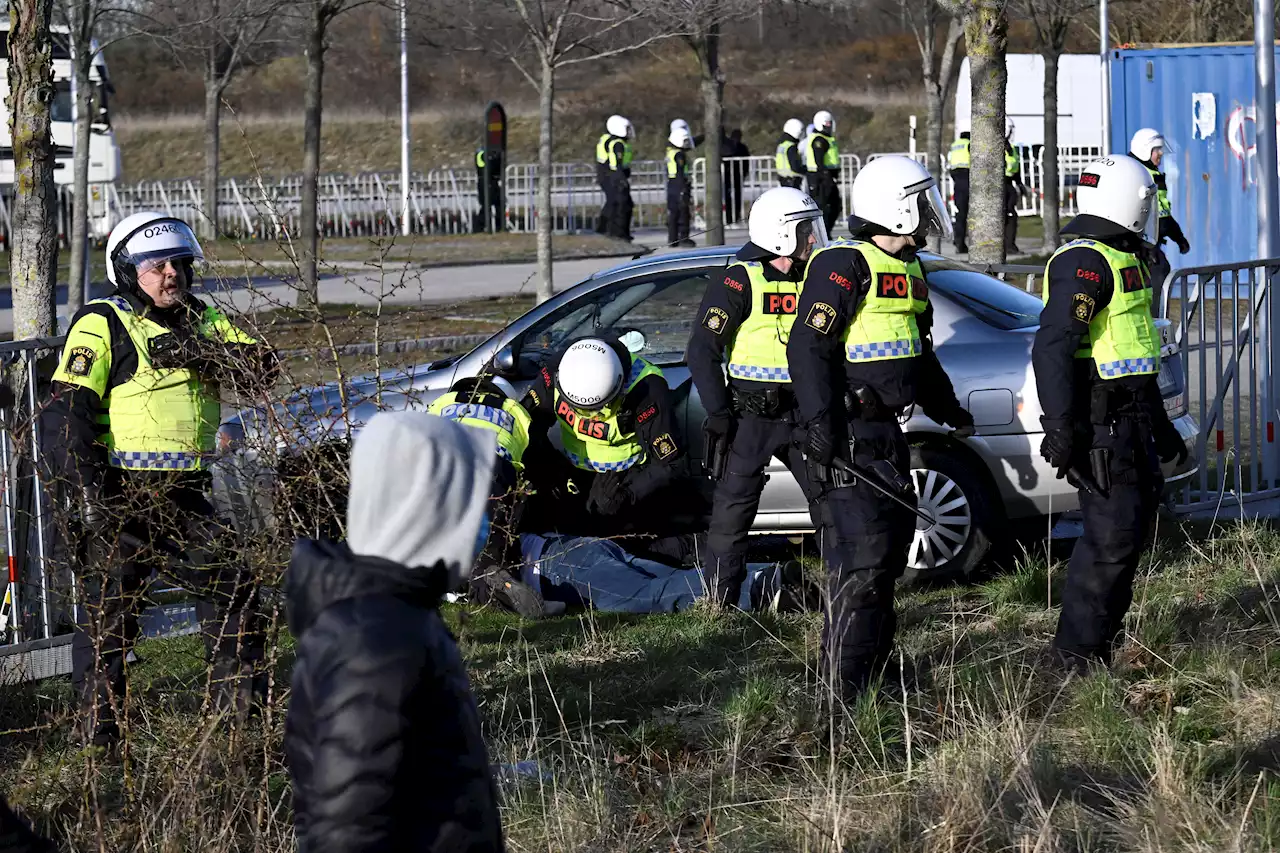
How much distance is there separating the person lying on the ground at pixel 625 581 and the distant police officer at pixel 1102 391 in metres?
1.37

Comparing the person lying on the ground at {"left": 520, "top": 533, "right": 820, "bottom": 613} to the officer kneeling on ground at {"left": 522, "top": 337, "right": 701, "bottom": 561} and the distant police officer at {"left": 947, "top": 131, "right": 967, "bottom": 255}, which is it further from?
the distant police officer at {"left": 947, "top": 131, "right": 967, "bottom": 255}

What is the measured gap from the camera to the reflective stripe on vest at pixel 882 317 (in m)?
5.39

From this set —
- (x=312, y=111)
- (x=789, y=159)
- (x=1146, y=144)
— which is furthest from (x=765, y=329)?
(x=789, y=159)

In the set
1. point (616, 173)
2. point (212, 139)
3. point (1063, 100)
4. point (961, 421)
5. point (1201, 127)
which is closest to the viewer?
point (961, 421)

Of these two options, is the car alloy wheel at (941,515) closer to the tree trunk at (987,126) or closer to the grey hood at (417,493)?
the tree trunk at (987,126)

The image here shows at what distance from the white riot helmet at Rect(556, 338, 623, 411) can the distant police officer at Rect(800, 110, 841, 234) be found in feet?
46.1

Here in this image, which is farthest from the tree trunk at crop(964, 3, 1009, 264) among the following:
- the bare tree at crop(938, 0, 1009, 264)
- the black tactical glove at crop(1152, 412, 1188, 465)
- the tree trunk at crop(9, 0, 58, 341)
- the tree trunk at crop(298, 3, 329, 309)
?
the tree trunk at crop(298, 3, 329, 309)

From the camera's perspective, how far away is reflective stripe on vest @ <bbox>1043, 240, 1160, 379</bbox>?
214 inches

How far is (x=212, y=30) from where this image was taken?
17266 mm

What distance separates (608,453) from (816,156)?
14286 mm

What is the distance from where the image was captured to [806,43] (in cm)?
5556

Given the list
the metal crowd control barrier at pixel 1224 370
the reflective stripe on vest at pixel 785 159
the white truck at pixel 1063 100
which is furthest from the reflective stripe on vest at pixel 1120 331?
the white truck at pixel 1063 100

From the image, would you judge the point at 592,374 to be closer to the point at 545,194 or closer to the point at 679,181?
the point at 545,194

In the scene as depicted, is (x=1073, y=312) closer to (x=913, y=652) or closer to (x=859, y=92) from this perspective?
(x=913, y=652)
